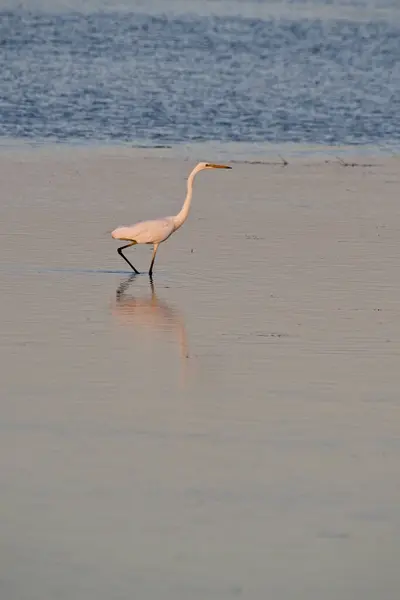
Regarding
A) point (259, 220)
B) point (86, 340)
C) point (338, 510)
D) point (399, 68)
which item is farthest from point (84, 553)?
point (399, 68)

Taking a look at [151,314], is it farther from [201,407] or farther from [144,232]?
[201,407]

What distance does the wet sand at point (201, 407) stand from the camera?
21.8ft

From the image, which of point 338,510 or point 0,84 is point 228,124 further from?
point 338,510

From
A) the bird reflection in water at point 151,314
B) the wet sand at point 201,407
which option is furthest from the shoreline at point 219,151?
the bird reflection in water at point 151,314

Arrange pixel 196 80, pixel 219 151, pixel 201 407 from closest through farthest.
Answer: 1. pixel 201 407
2. pixel 219 151
3. pixel 196 80

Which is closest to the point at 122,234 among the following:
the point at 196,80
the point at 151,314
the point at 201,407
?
the point at 151,314

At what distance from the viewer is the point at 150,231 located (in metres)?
13.7

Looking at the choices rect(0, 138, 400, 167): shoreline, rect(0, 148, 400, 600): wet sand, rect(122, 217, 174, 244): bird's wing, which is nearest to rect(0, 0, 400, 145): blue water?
rect(0, 138, 400, 167): shoreline

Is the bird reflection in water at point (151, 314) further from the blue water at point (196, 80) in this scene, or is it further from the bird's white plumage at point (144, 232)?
the blue water at point (196, 80)

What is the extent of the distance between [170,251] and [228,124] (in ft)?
34.2

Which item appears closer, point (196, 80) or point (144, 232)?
point (144, 232)

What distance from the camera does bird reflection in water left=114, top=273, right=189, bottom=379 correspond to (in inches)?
430

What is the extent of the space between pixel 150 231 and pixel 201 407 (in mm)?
4893

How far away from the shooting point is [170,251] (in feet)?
47.6
